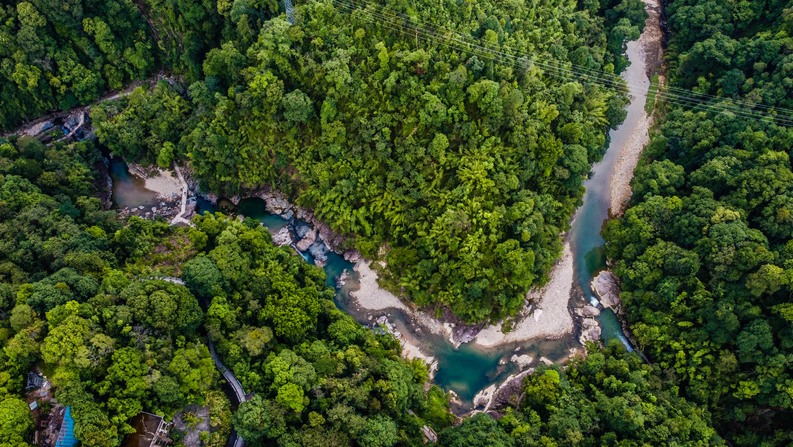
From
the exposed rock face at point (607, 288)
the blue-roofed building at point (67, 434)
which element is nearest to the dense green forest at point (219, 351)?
the blue-roofed building at point (67, 434)

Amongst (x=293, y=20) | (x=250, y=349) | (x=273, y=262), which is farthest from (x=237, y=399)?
(x=293, y=20)

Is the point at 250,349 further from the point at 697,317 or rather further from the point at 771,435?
the point at 771,435

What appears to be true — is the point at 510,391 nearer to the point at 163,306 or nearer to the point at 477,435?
the point at 477,435

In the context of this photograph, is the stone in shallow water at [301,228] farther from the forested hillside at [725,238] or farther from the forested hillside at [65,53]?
the forested hillside at [725,238]

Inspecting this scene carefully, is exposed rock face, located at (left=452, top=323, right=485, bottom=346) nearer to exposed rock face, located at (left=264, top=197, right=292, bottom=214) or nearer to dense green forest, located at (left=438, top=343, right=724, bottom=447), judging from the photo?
dense green forest, located at (left=438, top=343, right=724, bottom=447)

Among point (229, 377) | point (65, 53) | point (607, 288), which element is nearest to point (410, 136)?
point (607, 288)

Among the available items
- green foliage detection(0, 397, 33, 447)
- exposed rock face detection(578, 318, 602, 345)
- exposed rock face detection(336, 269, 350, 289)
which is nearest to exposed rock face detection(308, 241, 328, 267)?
exposed rock face detection(336, 269, 350, 289)
